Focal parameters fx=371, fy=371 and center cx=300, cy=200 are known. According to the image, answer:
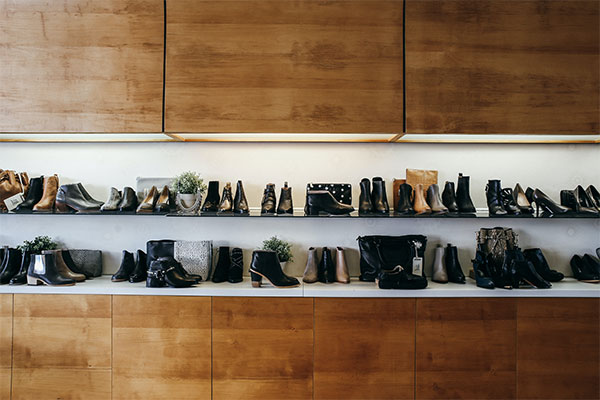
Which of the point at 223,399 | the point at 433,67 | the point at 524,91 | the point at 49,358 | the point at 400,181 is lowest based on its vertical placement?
the point at 223,399

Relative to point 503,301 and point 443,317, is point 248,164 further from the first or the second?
point 503,301

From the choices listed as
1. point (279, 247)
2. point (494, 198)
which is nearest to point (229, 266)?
point (279, 247)

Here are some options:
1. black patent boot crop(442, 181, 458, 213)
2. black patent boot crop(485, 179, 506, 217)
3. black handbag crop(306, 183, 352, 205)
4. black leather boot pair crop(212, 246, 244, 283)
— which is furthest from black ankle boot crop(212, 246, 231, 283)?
black patent boot crop(485, 179, 506, 217)

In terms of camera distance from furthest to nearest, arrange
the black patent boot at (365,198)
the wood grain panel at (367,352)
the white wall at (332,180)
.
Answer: the white wall at (332,180)
the black patent boot at (365,198)
the wood grain panel at (367,352)

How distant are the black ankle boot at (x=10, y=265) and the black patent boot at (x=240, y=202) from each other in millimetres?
1555

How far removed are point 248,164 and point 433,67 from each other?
1.48 meters

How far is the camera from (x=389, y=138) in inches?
107

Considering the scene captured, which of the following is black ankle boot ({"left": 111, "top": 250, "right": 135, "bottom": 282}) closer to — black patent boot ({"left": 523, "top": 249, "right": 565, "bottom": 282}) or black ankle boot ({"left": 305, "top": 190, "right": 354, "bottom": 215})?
black ankle boot ({"left": 305, "top": 190, "right": 354, "bottom": 215})

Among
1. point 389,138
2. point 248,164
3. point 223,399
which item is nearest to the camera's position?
point 223,399

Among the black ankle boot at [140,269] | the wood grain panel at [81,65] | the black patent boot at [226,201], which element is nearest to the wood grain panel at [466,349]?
the black patent boot at [226,201]

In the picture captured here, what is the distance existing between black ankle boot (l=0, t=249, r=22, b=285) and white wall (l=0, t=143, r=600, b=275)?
314 mm

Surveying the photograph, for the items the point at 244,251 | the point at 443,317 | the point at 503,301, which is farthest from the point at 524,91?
the point at 244,251

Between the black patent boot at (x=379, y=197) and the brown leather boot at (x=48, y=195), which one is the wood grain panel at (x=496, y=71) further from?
the brown leather boot at (x=48, y=195)

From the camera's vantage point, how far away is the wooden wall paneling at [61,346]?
235cm
